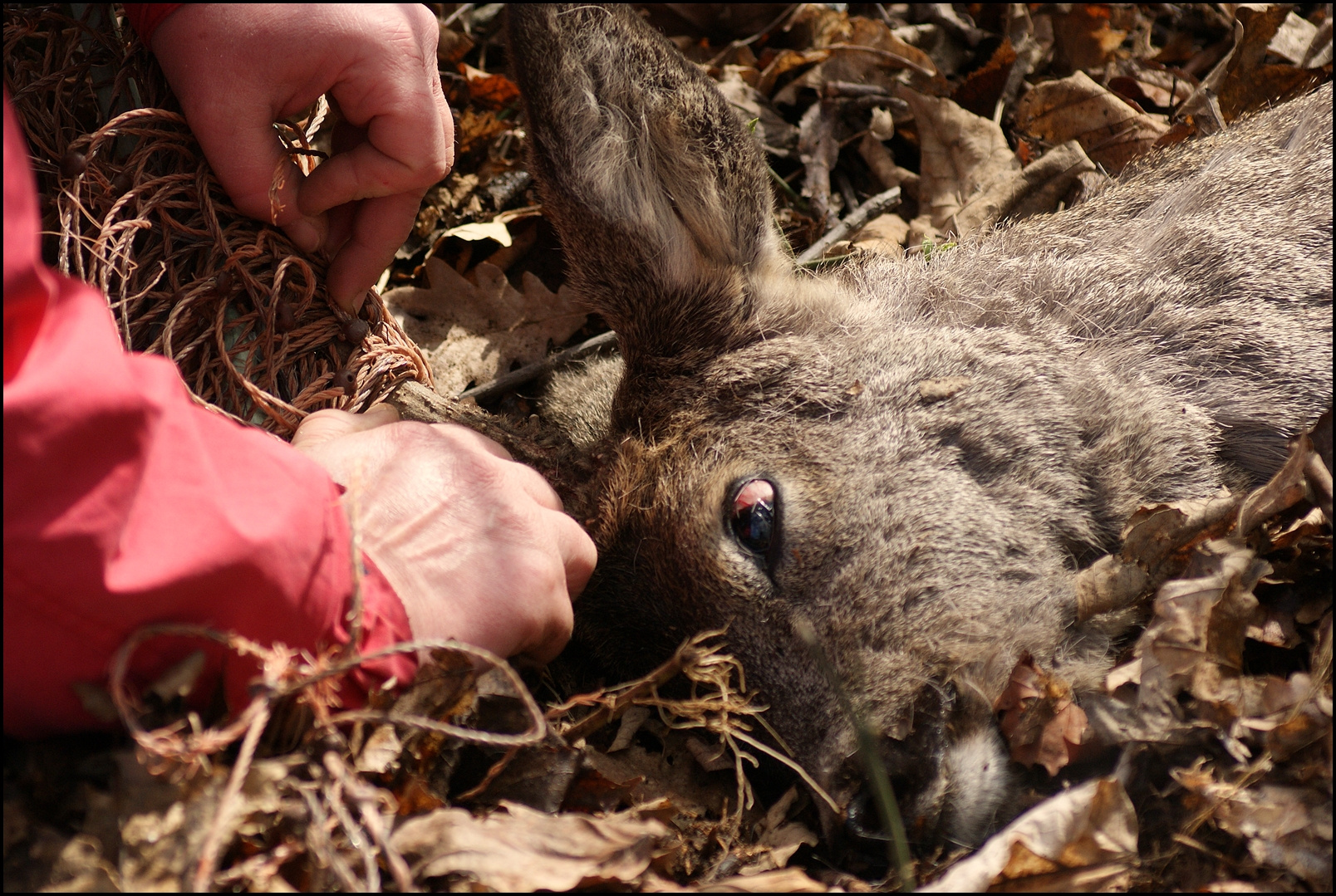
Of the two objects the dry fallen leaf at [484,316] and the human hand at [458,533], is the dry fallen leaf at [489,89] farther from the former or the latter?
the human hand at [458,533]

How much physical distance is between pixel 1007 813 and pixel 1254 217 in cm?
231

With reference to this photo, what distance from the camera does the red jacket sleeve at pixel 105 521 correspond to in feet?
5.88

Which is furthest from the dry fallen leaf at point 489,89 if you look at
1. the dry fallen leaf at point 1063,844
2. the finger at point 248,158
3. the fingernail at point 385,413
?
the dry fallen leaf at point 1063,844

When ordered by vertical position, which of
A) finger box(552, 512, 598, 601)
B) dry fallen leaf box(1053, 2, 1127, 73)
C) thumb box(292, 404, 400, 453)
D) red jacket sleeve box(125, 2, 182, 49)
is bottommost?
finger box(552, 512, 598, 601)

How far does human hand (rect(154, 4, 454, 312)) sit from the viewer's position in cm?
292

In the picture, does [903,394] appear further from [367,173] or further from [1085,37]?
[1085,37]

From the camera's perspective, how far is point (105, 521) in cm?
183

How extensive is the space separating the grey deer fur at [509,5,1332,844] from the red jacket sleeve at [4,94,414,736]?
1265 mm

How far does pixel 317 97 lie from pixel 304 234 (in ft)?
1.44

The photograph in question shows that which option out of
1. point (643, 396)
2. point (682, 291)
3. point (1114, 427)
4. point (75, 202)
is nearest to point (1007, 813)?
point (1114, 427)

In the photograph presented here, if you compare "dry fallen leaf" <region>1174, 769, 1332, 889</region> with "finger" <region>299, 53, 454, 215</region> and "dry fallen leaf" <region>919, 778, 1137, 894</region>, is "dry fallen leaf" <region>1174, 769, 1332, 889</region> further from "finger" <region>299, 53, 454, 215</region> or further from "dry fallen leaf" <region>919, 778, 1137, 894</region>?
"finger" <region>299, 53, 454, 215</region>

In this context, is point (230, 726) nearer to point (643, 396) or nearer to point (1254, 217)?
point (643, 396)

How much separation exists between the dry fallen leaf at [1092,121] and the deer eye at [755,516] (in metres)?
2.96

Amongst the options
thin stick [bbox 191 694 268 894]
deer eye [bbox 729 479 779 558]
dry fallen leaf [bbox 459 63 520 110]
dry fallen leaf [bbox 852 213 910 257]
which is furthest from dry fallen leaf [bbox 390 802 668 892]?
dry fallen leaf [bbox 459 63 520 110]
